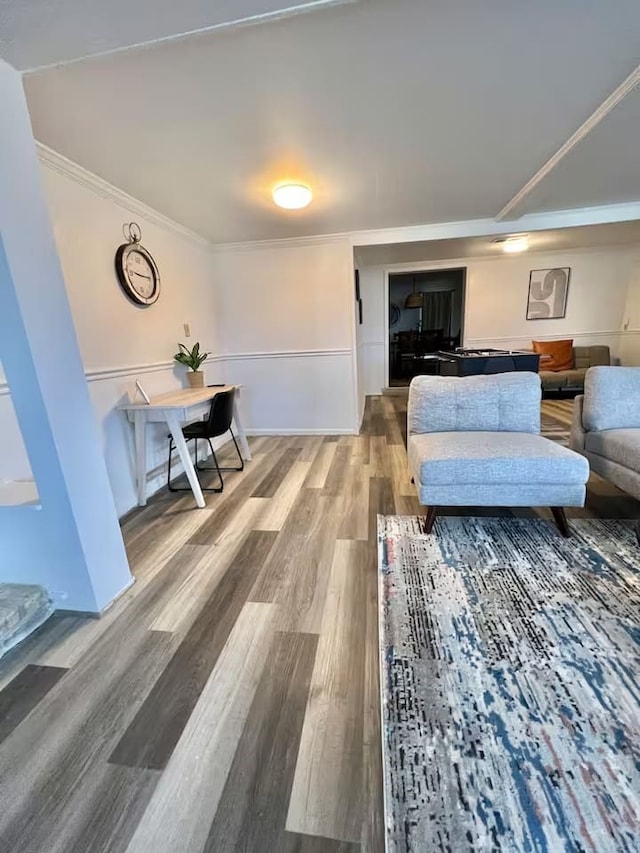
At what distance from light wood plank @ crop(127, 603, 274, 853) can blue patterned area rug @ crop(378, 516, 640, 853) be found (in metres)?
0.42

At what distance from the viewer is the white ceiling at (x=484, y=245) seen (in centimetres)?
396

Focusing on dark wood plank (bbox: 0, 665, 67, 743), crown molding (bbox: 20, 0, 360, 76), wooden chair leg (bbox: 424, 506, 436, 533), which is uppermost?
crown molding (bbox: 20, 0, 360, 76)

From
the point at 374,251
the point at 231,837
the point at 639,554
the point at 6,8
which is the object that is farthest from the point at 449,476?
the point at 374,251

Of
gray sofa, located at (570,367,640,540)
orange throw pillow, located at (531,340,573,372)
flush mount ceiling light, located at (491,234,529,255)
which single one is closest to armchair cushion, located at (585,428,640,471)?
gray sofa, located at (570,367,640,540)

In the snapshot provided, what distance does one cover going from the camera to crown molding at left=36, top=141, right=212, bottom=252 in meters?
1.89

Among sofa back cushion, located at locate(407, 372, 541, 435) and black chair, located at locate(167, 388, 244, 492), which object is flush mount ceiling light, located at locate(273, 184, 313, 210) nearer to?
black chair, located at locate(167, 388, 244, 492)

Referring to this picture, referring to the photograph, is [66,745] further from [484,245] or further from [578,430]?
[484,245]

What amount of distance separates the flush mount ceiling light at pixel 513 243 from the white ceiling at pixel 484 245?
0.22 feet

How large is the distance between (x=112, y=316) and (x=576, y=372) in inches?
225

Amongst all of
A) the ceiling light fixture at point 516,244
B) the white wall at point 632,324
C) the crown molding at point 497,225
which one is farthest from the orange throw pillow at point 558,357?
the crown molding at point 497,225

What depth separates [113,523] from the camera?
157 centimetres

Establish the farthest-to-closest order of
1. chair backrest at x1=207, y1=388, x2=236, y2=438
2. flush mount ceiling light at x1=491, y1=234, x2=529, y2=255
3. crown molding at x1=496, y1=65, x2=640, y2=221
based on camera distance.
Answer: flush mount ceiling light at x1=491, y1=234, x2=529, y2=255, chair backrest at x1=207, y1=388, x2=236, y2=438, crown molding at x1=496, y1=65, x2=640, y2=221

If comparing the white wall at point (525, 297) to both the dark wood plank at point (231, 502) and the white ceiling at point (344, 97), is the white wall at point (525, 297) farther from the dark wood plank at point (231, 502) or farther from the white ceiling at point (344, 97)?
the dark wood plank at point (231, 502)

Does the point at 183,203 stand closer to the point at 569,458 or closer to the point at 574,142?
the point at 574,142
